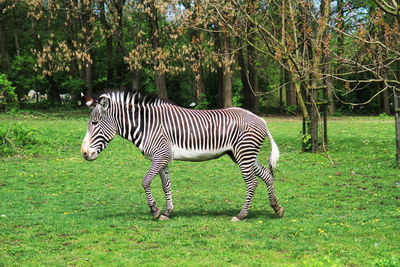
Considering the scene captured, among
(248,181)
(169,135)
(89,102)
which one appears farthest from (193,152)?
(89,102)

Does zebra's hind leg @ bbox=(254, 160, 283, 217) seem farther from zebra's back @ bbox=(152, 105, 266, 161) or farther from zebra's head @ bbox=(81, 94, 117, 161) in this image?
zebra's head @ bbox=(81, 94, 117, 161)

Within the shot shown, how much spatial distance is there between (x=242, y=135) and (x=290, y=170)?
6204mm

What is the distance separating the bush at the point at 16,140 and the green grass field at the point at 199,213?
9.9 inches

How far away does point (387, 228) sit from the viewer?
787 centimetres

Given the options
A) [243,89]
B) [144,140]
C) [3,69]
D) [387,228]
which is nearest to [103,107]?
[144,140]

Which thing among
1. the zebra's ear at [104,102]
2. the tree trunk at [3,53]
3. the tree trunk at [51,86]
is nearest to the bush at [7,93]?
the zebra's ear at [104,102]

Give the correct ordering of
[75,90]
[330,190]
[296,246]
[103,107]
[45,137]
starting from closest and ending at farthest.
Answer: [296,246] < [103,107] < [330,190] < [45,137] < [75,90]

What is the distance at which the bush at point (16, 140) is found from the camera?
680 inches

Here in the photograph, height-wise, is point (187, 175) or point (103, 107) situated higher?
point (103, 107)

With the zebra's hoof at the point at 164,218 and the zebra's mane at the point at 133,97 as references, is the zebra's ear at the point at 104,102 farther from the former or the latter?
the zebra's hoof at the point at 164,218

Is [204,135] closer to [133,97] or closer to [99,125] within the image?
[133,97]

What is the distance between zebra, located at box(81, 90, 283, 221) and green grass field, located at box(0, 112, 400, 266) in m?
0.88

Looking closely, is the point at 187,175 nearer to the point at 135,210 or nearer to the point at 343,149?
the point at 135,210

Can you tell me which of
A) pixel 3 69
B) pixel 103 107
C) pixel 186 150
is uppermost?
pixel 3 69
